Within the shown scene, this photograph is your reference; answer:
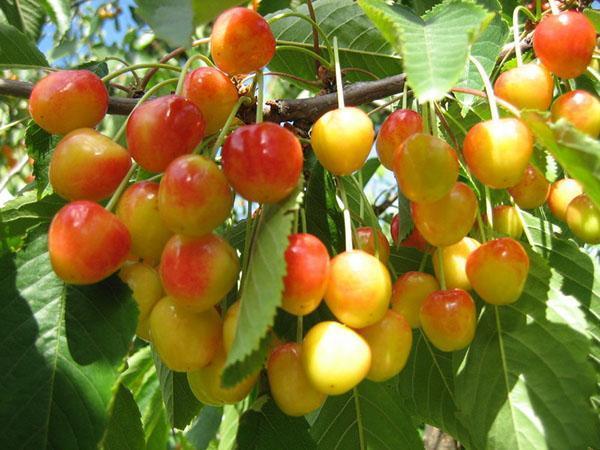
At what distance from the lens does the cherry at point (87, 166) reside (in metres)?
0.88

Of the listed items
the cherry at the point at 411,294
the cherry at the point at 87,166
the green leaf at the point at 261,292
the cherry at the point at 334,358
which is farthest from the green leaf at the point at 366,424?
the cherry at the point at 87,166

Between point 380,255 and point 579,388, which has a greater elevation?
point 380,255

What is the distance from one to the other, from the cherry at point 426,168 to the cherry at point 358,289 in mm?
113

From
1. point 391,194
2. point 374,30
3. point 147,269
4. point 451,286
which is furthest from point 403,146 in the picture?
point 391,194

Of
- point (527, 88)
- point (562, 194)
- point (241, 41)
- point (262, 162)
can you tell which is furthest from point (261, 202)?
point (562, 194)

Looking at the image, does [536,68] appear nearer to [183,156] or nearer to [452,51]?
[452,51]

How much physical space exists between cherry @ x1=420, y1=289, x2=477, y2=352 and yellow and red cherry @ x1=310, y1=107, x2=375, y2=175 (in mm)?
236

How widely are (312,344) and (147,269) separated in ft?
0.87

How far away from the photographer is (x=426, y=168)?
2.78 feet

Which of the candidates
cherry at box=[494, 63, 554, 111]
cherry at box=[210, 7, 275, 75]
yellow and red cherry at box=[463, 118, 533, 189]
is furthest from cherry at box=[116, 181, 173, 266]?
cherry at box=[494, 63, 554, 111]

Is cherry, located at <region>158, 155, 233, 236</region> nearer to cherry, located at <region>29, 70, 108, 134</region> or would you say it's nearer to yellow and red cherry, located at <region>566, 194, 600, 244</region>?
cherry, located at <region>29, 70, 108, 134</region>

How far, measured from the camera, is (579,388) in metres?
1.04

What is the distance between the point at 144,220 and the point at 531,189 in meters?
0.71

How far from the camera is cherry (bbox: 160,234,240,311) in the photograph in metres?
0.80
